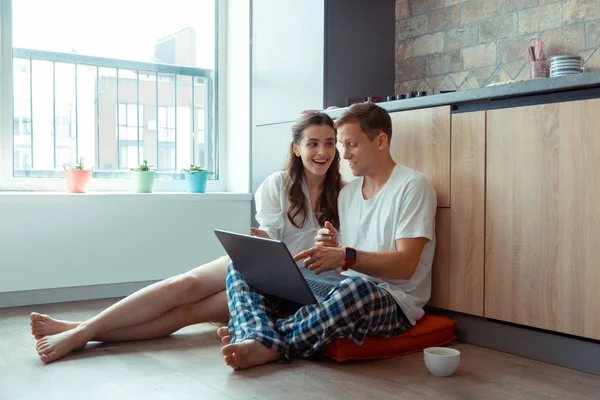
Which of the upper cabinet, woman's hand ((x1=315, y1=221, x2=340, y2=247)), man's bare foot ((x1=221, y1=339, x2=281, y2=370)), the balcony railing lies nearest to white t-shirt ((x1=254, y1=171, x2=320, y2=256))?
woman's hand ((x1=315, y1=221, x2=340, y2=247))

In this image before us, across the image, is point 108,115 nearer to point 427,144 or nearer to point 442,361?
point 427,144

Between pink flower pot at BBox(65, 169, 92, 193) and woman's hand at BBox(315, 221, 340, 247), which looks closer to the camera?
woman's hand at BBox(315, 221, 340, 247)

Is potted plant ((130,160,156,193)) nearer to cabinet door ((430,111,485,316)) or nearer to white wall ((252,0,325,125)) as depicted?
white wall ((252,0,325,125))

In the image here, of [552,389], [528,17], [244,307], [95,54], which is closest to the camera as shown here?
[552,389]

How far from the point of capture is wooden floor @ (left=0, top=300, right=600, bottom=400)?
70.4 inches

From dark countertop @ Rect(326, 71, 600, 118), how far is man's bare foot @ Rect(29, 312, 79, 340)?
1505 millimetres

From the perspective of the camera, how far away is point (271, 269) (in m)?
2.05

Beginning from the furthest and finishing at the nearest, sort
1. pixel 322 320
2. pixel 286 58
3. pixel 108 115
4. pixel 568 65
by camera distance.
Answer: pixel 108 115, pixel 286 58, pixel 568 65, pixel 322 320

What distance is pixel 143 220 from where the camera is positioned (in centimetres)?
355

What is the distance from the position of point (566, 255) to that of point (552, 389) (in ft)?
1.41

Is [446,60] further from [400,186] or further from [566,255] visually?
[566,255]

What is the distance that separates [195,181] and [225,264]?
149 cm

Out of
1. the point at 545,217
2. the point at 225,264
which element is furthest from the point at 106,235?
the point at 545,217

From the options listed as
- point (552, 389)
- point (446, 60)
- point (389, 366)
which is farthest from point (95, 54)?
point (552, 389)
